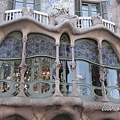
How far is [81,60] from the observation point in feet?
35.3

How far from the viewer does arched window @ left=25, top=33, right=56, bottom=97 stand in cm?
996

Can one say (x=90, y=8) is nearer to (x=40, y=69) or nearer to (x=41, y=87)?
(x=40, y=69)

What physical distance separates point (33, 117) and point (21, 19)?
4048mm

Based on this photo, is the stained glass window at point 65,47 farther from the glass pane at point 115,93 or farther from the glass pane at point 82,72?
the glass pane at point 115,93

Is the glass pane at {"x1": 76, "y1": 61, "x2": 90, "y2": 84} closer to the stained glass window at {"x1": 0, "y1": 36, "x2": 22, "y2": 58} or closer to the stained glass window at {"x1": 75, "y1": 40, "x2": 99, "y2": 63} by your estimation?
the stained glass window at {"x1": 75, "y1": 40, "x2": 99, "y2": 63}

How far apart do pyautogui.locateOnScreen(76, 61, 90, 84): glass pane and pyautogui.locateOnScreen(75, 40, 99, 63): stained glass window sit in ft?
0.99

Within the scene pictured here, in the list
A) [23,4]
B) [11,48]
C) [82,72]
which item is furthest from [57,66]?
[23,4]

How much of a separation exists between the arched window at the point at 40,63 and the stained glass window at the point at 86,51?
1106mm

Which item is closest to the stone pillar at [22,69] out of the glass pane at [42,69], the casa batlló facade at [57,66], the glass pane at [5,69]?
the casa batlló facade at [57,66]

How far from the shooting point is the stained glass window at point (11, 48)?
10.4 meters

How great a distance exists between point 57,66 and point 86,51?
1.78 meters

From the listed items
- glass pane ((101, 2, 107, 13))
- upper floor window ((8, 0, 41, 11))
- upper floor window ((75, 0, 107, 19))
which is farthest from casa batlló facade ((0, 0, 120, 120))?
glass pane ((101, 2, 107, 13))

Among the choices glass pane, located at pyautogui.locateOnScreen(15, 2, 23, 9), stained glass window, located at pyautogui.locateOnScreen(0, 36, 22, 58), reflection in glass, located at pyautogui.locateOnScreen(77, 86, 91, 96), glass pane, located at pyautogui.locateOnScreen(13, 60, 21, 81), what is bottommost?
reflection in glass, located at pyautogui.locateOnScreen(77, 86, 91, 96)

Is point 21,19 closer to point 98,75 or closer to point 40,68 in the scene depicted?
point 40,68
